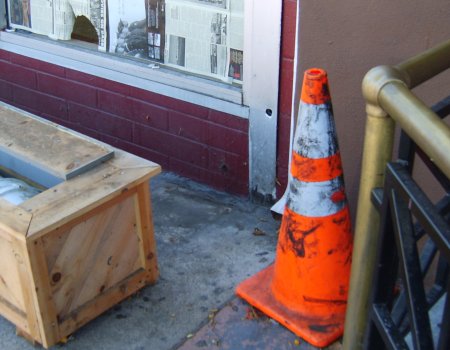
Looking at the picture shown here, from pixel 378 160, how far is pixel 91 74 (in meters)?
2.75

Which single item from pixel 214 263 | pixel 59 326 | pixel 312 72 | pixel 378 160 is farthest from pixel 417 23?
pixel 59 326

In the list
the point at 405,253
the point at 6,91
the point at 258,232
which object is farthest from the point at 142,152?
the point at 405,253

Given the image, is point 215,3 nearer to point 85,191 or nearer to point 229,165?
point 229,165

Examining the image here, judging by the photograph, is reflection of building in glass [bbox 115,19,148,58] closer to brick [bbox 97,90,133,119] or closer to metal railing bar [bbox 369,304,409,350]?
brick [bbox 97,90,133,119]

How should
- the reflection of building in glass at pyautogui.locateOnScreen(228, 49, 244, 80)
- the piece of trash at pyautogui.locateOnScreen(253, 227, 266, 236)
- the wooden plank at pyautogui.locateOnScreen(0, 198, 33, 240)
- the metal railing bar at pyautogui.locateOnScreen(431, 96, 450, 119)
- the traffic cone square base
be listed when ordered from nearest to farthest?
the metal railing bar at pyautogui.locateOnScreen(431, 96, 450, 119)
the wooden plank at pyautogui.locateOnScreen(0, 198, 33, 240)
the traffic cone square base
the piece of trash at pyautogui.locateOnScreen(253, 227, 266, 236)
the reflection of building in glass at pyautogui.locateOnScreen(228, 49, 244, 80)

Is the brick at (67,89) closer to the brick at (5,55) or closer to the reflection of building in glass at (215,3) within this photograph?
the brick at (5,55)

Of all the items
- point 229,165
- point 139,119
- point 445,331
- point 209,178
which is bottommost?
point 209,178

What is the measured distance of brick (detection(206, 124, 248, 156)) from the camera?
374cm

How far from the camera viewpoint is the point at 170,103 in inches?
156

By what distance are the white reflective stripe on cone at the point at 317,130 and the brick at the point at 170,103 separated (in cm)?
117

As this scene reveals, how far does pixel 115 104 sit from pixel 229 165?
0.86 metres

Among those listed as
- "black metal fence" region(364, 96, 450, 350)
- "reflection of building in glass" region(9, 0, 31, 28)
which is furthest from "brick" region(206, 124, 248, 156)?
"black metal fence" region(364, 96, 450, 350)

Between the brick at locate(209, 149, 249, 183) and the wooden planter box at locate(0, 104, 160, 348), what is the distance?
914 millimetres

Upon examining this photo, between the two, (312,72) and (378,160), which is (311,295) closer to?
(312,72)
